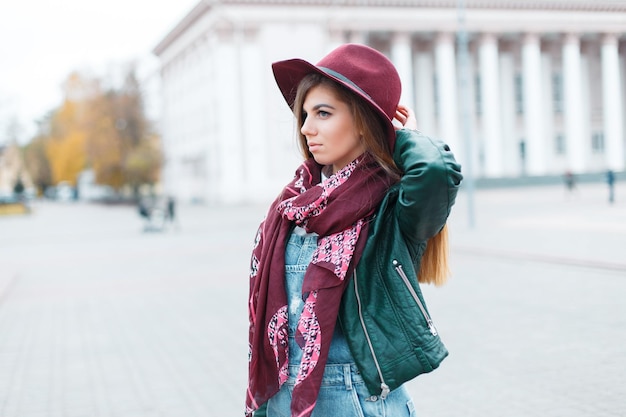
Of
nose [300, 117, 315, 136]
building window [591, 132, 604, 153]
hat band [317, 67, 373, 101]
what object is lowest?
building window [591, 132, 604, 153]

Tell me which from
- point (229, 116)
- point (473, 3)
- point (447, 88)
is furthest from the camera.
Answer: point (447, 88)

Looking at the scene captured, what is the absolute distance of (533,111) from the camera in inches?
2384


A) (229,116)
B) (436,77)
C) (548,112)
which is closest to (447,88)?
(436,77)

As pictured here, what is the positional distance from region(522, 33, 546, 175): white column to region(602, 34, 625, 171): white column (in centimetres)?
501

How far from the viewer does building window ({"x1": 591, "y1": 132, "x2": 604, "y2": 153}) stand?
2502 inches

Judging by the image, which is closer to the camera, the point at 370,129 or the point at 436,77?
the point at 370,129

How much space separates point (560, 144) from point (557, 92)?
463 centimetres

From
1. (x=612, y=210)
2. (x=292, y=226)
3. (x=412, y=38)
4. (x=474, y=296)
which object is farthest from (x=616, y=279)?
(x=412, y=38)

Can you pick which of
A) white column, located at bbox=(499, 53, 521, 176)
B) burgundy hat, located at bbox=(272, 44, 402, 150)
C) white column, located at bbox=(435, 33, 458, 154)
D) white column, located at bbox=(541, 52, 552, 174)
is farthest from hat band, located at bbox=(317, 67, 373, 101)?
white column, located at bbox=(541, 52, 552, 174)

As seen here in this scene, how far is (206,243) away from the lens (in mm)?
22812

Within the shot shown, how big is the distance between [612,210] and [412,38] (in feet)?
125

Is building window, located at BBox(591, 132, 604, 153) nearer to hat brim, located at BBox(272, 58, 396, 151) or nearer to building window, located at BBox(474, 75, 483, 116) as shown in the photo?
building window, located at BBox(474, 75, 483, 116)

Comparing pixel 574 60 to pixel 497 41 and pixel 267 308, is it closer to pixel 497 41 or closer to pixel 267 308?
→ pixel 497 41

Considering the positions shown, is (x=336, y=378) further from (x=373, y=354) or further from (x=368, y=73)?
(x=368, y=73)
